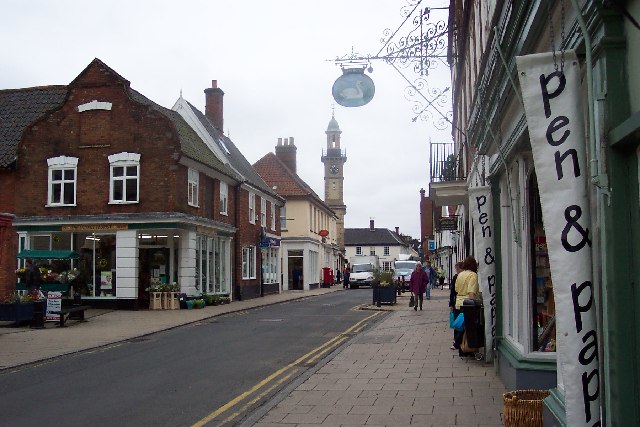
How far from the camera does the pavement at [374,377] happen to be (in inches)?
307

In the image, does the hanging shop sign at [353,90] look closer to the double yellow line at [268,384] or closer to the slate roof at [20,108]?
the double yellow line at [268,384]

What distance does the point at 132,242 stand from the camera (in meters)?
26.8

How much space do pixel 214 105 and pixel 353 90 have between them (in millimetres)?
27627

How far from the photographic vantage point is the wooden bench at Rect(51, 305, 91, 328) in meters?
19.7

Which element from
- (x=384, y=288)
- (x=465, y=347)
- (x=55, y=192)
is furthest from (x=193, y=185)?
(x=465, y=347)

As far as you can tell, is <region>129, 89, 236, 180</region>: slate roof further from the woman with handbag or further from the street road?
the woman with handbag

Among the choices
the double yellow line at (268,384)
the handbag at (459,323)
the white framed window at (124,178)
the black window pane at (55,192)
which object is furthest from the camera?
the black window pane at (55,192)

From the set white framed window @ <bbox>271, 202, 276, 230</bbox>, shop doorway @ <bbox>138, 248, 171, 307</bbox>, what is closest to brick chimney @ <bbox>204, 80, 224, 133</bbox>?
white framed window @ <bbox>271, 202, 276, 230</bbox>

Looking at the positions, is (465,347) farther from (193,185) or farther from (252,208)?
(252,208)

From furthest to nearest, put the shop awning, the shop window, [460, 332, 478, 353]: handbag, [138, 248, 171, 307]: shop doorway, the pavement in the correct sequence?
[138, 248, 171, 307]: shop doorway < the shop awning < [460, 332, 478, 353]: handbag < the shop window < the pavement

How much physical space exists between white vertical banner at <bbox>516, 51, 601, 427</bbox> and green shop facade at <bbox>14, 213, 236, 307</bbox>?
23017 millimetres

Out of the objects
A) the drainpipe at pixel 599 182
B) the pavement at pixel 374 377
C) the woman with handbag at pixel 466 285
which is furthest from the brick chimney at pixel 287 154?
the drainpipe at pixel 599 182

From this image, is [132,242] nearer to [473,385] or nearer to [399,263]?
[473,385]

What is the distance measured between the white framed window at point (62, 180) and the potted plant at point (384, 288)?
12267 mm
